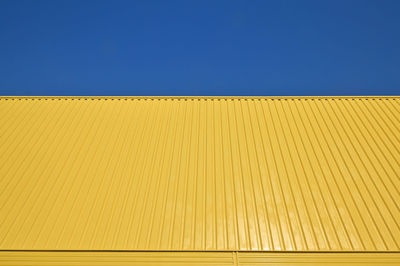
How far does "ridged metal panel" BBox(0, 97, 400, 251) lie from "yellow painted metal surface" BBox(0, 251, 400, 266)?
4.8 inches

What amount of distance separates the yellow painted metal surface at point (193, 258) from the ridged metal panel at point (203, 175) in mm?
122

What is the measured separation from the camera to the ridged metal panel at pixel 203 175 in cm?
380

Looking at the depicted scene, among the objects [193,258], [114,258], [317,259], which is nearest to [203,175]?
[193,258]

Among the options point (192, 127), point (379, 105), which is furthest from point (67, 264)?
point (379, 105)

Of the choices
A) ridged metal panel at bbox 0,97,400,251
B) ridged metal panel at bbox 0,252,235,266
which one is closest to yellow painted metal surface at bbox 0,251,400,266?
ridged metal panel at bbox 0,252,235,266

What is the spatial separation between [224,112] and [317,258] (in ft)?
15.3

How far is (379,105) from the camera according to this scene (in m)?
7.52

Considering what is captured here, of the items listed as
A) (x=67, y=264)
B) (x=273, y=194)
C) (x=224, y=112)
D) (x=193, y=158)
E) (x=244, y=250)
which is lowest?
(x=67, y=264)

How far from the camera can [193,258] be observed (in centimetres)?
343

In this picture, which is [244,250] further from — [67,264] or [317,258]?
[67,264]

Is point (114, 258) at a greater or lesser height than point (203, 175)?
lesser

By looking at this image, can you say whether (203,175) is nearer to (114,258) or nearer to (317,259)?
(114,258)

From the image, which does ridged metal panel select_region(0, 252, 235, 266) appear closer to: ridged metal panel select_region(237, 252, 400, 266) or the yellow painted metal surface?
the yellow painted metal surface

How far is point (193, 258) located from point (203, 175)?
1.87m
